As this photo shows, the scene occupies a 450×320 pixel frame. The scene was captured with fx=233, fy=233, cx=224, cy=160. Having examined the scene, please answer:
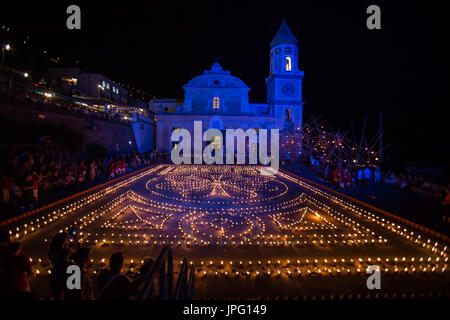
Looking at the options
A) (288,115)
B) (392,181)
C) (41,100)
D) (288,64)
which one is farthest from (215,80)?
(392,181)

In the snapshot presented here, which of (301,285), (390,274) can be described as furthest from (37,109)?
(390,274)

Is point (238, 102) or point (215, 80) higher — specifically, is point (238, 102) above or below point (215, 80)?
below

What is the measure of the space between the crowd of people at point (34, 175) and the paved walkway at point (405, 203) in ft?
41.2

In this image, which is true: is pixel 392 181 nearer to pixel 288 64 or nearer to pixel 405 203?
pixel 405 203

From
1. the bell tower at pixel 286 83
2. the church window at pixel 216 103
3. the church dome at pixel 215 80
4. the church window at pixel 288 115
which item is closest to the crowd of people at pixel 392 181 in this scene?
the bell tower at pixel 286 83

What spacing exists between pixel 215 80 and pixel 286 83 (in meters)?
10.8

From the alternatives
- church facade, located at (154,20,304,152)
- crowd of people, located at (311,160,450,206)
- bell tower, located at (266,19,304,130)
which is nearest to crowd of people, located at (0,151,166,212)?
crowd of people, located at (311,160,450,206)

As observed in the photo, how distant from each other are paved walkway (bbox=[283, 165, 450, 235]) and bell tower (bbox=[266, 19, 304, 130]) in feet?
75.4

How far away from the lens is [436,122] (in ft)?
114

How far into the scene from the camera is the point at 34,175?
8109 millimetres

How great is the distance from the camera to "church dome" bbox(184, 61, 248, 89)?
33.0 m

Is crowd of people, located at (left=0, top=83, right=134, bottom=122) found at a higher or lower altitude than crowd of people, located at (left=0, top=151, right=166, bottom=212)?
higher

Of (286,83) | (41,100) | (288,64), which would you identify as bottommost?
(41,100)

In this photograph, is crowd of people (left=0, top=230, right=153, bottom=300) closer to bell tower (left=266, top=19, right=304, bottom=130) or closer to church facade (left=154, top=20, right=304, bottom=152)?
church facade (left=154, top=20, right=304, bottom=152)
